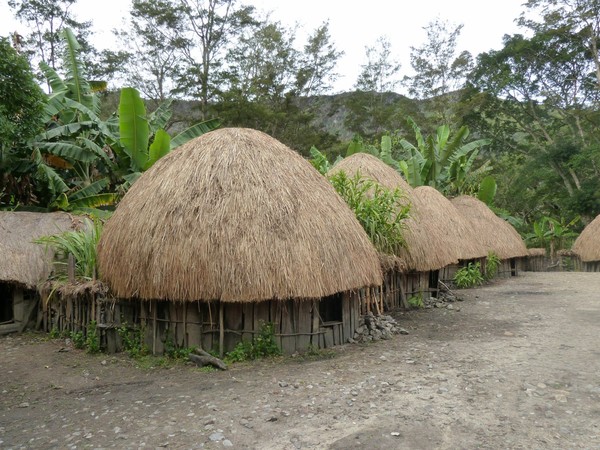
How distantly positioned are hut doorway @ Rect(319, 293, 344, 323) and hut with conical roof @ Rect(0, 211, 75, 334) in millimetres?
4633

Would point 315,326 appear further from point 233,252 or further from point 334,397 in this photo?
point 334,397

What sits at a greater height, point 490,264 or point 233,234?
point 233,234

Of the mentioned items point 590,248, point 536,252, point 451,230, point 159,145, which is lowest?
point 536,252

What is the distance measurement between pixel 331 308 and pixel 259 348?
1.49 m

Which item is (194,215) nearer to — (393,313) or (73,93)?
(393,313)

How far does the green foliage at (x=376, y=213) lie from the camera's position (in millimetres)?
8906

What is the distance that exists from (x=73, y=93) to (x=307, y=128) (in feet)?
52.1

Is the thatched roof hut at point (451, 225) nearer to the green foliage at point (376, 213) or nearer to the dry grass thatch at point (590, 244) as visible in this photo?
the green foliage at point (376, 213)

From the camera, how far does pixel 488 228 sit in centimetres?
1628

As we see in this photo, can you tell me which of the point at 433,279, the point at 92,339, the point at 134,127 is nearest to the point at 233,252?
the point at 92,339

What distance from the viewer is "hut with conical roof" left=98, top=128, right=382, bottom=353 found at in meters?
6.27

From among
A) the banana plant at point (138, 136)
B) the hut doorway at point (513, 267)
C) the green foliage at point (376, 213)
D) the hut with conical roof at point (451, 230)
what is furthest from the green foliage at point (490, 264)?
the banana plant at point (138, 136)

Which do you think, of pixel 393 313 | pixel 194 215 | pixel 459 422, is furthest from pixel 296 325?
pixel 393 313

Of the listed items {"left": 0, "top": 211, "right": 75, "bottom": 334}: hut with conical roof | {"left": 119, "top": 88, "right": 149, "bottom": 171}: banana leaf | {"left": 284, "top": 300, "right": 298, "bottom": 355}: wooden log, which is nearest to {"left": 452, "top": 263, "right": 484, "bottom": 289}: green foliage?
{"left": 284, "top": 300, "right": 298, "bottom": 355}: wooden log
